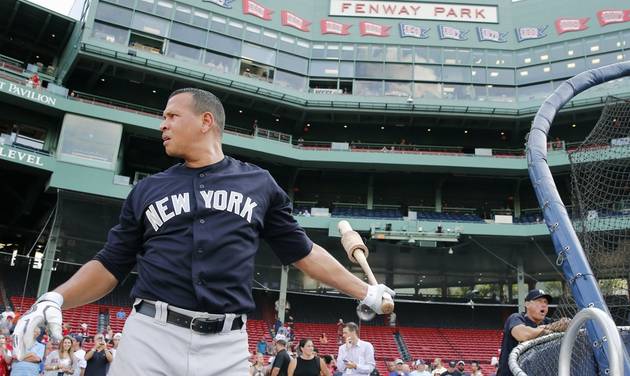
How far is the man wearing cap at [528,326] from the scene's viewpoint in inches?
206

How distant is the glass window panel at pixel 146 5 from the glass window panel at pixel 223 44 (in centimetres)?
370

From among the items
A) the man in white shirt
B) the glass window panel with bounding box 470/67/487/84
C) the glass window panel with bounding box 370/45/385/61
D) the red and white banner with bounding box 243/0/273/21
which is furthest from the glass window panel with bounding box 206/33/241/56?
the man in white shirt

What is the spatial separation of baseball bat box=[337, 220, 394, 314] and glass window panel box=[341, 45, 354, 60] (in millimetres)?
35229

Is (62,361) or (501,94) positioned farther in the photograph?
(501,94)

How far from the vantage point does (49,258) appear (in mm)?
27141

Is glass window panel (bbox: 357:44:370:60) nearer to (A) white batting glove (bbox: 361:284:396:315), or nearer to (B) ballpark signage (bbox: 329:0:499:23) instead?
(B) ballpark signage (bbox: 329:0:499:23)

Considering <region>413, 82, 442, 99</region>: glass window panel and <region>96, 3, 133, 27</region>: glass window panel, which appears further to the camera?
<region>413, 82, 442, 99</region>: glass window panel

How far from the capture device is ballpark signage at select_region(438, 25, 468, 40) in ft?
124

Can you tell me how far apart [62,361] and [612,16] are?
37.5 m

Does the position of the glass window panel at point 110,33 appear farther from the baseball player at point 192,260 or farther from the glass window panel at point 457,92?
the baseball player at point 192,260

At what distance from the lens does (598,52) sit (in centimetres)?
3547

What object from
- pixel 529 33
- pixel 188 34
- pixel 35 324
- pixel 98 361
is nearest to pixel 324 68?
pixel 188 34

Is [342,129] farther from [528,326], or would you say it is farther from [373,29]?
[528,326]

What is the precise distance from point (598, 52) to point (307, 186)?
796 inches
